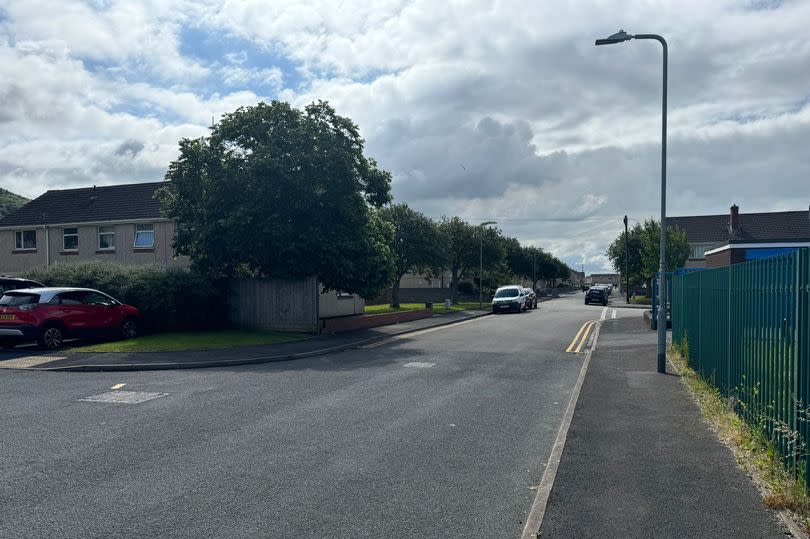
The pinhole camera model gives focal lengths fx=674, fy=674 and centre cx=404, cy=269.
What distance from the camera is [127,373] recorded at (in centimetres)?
1462

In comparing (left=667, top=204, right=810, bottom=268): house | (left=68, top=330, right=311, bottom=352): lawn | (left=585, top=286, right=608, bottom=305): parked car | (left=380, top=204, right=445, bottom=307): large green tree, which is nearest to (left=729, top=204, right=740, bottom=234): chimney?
(left=667, top=204, right=810, bottom=268): house

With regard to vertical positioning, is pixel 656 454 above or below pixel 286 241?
below

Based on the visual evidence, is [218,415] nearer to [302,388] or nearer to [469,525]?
[302,388]

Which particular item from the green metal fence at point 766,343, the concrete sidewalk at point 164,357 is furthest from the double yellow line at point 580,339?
the green metal fence at point 766,343

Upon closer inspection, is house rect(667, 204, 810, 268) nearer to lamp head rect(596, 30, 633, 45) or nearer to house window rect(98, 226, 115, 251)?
lamp head rect(596, 30, 633, 45)

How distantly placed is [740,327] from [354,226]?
16.8 m

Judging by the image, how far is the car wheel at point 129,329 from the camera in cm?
2095

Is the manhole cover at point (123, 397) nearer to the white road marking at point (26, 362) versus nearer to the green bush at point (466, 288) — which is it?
the white road marking at point (26, 362)

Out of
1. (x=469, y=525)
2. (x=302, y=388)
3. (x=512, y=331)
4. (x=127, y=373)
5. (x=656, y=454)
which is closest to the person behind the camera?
(x=469, y=525)

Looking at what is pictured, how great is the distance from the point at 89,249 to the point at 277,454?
116 ft

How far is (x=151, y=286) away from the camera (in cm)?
2219

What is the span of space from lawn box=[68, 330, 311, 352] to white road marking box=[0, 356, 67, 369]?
1375mm

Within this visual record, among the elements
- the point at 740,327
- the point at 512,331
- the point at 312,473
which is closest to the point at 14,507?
the point at 312,473

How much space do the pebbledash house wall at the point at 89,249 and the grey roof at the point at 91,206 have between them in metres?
0.42
